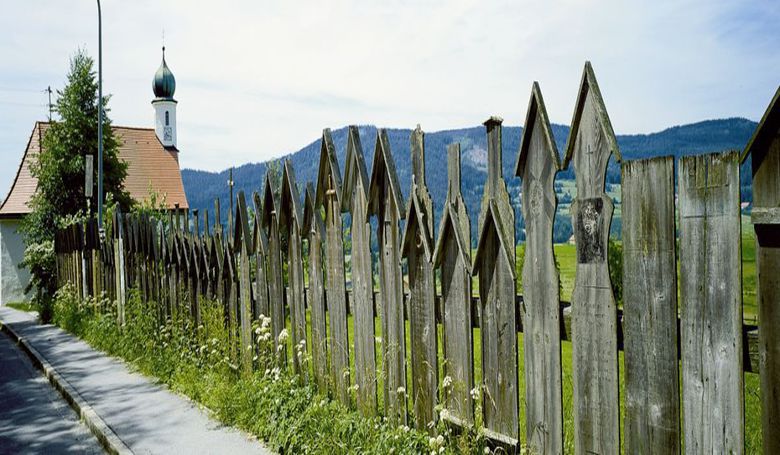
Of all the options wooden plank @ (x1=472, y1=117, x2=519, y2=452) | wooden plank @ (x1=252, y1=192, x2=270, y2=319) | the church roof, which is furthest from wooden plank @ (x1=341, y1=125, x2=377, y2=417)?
the church roof

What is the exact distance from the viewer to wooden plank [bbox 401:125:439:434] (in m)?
4.05

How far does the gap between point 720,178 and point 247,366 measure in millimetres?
4952

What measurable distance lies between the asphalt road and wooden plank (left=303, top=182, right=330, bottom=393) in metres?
2.09

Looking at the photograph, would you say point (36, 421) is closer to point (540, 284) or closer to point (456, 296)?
point (456, 296)

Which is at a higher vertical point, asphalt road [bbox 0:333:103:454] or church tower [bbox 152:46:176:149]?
church tower [bbox 152:46:176:149]

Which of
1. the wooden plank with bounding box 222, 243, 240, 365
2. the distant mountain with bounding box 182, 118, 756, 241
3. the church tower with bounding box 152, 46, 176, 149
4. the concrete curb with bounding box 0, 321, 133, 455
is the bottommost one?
the concrete curb with bounding box 0, 321, 133, 455

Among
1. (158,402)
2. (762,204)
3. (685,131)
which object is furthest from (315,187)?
(685,131)

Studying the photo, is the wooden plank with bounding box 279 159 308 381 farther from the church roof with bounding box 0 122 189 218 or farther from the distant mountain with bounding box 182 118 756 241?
the church roof with bounding box 0 122 189 218

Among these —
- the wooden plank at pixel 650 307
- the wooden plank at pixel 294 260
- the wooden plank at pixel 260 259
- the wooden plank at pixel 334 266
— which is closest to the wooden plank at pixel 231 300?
the wooden plank at pixel 260 259

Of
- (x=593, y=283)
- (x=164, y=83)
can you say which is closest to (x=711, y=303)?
(x=593, y=283)

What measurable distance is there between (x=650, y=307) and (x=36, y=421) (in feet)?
21.0

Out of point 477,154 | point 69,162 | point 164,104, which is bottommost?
point 69,162

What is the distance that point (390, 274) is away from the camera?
4.41m

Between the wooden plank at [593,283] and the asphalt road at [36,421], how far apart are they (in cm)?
446
